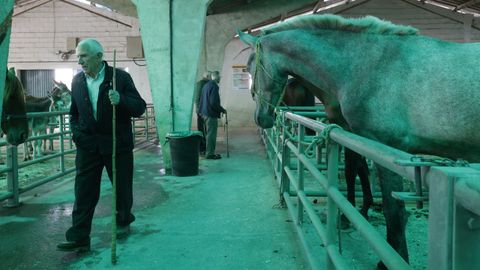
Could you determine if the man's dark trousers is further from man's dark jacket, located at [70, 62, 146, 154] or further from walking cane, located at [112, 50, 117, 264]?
walking cane, located at [112, 50, 117, 264]

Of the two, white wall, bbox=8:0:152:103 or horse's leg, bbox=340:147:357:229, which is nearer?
horse's leg, bbox=340:147:357:229

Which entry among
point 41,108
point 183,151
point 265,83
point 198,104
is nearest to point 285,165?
point 265,83

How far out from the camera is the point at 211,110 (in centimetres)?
905

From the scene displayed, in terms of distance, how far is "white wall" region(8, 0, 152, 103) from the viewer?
1894 cm

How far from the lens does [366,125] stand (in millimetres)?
2998

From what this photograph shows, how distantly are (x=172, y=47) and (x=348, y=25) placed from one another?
14.8ft

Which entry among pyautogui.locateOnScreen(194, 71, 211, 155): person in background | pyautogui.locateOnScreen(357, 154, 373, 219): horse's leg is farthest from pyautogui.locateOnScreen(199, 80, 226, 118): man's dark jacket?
pyautogui.locateOnScreen(357, 154, 373, 219): horse's leg

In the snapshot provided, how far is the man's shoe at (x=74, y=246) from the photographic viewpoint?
357cm

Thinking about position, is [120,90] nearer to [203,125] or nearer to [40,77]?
[203,125]

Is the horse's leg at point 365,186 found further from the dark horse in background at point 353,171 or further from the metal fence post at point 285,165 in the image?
the metal fence post at point 285,165

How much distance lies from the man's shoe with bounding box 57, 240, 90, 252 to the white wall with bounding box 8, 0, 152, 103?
15.7 metres

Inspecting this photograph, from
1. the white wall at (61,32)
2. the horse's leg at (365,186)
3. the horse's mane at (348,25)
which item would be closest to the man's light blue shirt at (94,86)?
the horse's mane at (348,25)

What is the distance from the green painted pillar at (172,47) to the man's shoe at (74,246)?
3971 mm

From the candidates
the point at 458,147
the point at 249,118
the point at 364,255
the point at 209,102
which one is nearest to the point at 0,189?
the point at 209,102
